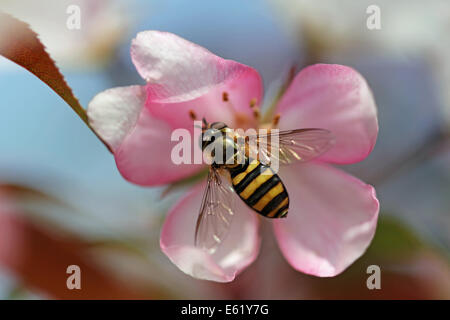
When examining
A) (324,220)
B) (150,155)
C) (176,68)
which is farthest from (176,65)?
(324,220)

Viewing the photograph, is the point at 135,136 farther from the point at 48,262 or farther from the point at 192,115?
the point at 48,262

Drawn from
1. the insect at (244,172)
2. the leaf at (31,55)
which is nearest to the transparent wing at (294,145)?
the insect at (244,172)

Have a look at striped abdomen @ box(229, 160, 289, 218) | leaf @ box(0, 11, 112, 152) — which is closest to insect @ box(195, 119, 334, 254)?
striped abdomen @ box(229, 160, 289, 218)

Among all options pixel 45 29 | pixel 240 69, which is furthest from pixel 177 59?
pixel 45 29

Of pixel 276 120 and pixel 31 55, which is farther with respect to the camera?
pixel 276 120

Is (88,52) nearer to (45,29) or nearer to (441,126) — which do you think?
(45,29)

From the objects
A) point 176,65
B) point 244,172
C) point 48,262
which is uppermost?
point 176,65

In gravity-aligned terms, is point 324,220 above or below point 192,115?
below

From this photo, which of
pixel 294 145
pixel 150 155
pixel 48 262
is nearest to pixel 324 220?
pixel 294 145

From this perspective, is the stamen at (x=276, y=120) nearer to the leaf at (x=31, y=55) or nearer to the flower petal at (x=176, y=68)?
the flower petal at (x=176, y=68)
